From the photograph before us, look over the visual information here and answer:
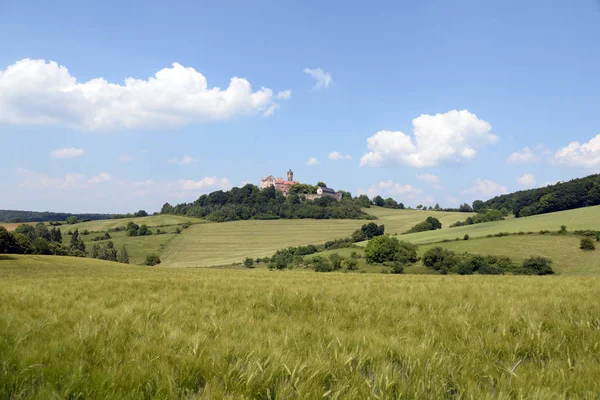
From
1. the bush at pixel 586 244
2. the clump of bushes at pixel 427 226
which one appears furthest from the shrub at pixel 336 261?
the clump of bushes at pixel 427 226

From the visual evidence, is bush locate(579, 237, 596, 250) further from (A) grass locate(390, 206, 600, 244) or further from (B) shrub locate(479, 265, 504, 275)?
(B) shrub locate(479, 265, 504, 275)

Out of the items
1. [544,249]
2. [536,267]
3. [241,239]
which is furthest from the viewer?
[241,239]

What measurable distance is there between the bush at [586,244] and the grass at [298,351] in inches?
3064

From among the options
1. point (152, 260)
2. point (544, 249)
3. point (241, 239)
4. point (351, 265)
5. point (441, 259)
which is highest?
point (544, 249)

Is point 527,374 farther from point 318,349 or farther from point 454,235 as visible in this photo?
point 454,235

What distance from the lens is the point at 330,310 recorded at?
5090mm

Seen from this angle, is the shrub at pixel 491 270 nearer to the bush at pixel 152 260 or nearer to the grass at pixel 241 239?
the grass at pixel 241 239

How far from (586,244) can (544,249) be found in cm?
676

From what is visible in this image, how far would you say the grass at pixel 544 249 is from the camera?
5866 centimetres

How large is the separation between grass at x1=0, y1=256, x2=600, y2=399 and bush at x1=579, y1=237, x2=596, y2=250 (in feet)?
255

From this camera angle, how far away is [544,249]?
67.4m

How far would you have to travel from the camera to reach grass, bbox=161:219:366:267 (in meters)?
99.7

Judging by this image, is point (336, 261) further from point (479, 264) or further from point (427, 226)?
point (427, 226)

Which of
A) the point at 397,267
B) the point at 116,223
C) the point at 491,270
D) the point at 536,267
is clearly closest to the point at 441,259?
A: the point at 397,267
